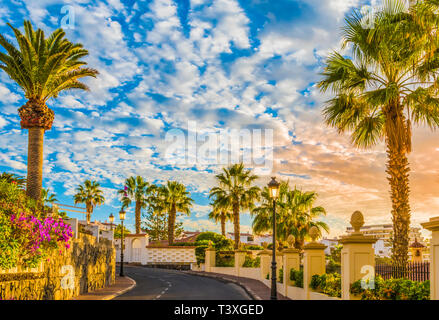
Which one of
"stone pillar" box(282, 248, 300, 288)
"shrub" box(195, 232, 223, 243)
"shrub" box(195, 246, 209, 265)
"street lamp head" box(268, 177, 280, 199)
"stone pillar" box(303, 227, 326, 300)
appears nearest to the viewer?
"stone pillar" box(303, 227, 326, 300)

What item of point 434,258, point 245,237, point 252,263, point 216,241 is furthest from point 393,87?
point 245,237

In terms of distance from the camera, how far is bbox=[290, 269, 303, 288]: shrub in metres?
17.9

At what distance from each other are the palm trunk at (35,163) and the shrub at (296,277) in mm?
12333

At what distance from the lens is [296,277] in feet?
60.7

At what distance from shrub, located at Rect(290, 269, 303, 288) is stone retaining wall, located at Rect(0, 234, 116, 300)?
9.95 m

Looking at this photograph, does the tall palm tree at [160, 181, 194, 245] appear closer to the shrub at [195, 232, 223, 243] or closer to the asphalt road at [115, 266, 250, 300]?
the shrub at [195, 232, 223, 243]

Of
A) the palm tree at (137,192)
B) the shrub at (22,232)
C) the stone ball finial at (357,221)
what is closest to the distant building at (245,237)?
the palm tree at (137,192)

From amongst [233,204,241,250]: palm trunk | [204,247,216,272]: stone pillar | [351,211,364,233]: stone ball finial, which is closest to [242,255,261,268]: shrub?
[233,204,241,250]: palm trunk

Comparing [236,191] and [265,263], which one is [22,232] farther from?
[236,191]

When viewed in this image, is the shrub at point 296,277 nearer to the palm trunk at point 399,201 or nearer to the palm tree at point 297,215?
the palm trunk at point 399,201

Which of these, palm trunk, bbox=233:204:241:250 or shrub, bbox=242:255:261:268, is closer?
shrub, bbox=242:255:261:268

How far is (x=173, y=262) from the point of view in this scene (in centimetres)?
5153

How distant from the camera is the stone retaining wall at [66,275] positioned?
1351 cm
